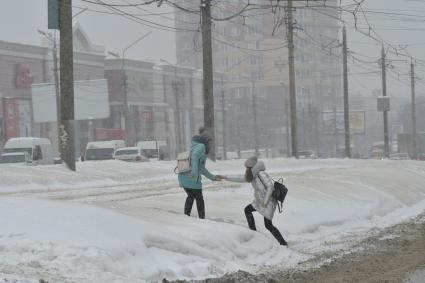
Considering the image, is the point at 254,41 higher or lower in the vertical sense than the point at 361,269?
higher

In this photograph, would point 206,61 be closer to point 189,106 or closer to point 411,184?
point 411,184

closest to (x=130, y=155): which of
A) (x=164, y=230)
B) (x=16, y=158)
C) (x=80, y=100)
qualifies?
(x=16, y=158)

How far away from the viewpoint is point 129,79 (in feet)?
315

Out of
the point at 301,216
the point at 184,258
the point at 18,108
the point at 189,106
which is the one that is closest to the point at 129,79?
the point at 189,106

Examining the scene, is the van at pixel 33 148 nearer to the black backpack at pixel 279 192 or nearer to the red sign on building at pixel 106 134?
the black backpack at pixel 279 192

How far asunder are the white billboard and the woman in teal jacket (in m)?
60.8

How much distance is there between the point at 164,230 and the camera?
11.5 m

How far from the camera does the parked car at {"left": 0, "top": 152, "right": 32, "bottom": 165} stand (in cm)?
3931

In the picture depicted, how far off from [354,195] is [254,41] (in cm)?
9222

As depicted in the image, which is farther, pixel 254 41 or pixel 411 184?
pixel 254 41

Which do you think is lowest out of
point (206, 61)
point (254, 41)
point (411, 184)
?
point (411, 184)

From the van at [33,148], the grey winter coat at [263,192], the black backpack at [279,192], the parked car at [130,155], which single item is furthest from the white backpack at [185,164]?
the parked car at [130,155]

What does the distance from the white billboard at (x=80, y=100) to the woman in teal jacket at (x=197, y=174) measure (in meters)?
60.8

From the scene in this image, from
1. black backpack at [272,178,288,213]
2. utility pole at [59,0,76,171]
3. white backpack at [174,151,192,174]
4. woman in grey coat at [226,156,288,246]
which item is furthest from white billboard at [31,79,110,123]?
black backpack at [272,178,288,213]
